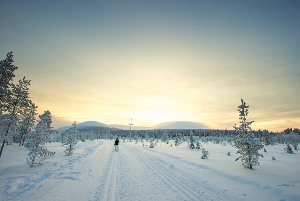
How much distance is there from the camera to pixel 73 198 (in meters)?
7.17

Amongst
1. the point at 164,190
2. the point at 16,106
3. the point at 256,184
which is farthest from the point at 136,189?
the point at 16,106

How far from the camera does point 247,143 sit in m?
13.9

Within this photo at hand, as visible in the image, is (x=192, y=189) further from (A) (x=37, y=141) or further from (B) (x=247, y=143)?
(A) (x=37, y=141)

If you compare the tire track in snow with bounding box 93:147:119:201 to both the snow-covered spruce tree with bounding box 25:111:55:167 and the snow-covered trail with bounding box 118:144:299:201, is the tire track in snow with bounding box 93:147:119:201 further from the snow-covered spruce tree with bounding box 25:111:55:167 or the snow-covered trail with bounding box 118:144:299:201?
the snow-covered spruce tree with bounding box 25:111:55:167

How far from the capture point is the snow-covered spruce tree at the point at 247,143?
13.6 m

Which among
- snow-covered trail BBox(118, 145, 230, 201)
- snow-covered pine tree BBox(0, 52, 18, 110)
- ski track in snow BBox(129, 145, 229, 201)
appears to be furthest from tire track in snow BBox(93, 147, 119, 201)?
snow-covered pine tree BBox(0, 52, 18, 110)

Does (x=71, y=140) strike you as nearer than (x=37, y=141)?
No

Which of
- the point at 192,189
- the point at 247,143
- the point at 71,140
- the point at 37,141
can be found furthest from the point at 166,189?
the point at 71,140

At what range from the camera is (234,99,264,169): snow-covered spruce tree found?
13578 millimetres

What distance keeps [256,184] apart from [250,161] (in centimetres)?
465

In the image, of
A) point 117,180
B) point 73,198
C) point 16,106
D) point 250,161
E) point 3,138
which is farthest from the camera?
point 16,106

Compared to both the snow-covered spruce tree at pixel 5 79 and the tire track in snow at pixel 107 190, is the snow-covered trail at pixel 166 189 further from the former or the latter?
the snow-covered spruce tree at pixel 5 79

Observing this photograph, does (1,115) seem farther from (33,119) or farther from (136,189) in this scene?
(136,189)

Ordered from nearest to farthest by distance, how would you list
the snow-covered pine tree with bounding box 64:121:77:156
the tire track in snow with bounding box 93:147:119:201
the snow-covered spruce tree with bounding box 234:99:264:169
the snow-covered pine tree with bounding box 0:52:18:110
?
the tire track in snow with bounding box 93:147:119:201 < the snow-covered spruce tree with bounding box 234:99:264:169 < the snow-covered pine tree with bounding box 0:52:18:110 < the snow-covered pine tree with bounding box 64:121:77:156
